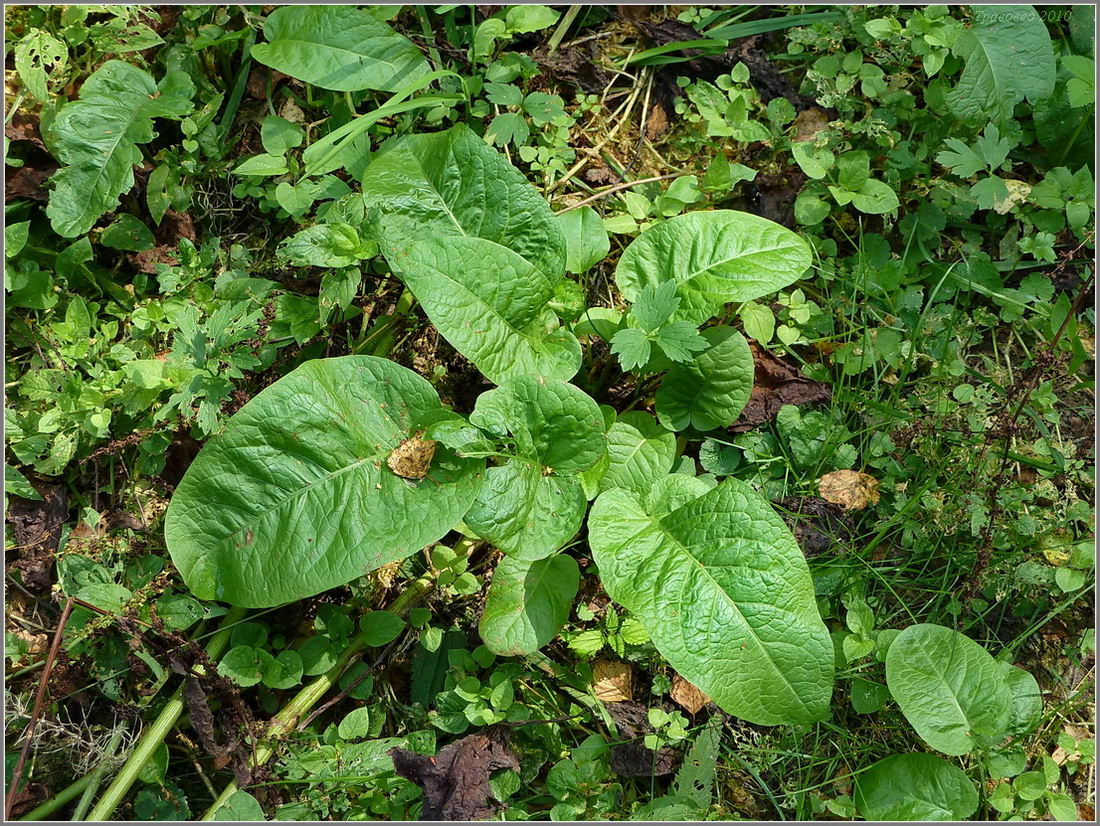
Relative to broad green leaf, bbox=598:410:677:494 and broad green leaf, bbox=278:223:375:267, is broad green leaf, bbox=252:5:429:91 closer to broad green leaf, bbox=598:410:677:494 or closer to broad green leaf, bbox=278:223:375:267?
broad green leaf, bbox=278:223:375:267

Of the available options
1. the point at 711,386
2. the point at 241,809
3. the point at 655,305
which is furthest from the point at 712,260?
the point at 241,809

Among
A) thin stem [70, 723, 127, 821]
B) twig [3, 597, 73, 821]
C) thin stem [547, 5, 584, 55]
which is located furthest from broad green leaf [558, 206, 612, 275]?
thin stem [70, 723, 127, 821]

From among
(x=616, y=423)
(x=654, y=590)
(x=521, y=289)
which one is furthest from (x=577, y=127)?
(x=654, y=590)

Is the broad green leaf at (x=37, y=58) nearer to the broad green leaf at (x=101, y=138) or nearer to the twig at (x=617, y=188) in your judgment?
the broad green leaf at (x=101, y=138)

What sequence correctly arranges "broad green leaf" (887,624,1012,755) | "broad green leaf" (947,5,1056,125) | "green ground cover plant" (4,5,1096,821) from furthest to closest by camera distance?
"broad green leaf" (947,5,1056,125), "broad green leaf" (887,624,1012,755), "green ground cover plant" (4,5,1096,821)

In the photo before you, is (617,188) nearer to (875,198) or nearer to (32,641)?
(875,198)

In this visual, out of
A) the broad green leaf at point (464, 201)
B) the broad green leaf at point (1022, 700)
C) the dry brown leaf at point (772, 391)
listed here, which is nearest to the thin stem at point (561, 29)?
the broad green leaf at point (464, 201)

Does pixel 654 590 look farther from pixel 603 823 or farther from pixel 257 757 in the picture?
pixel 257 757
